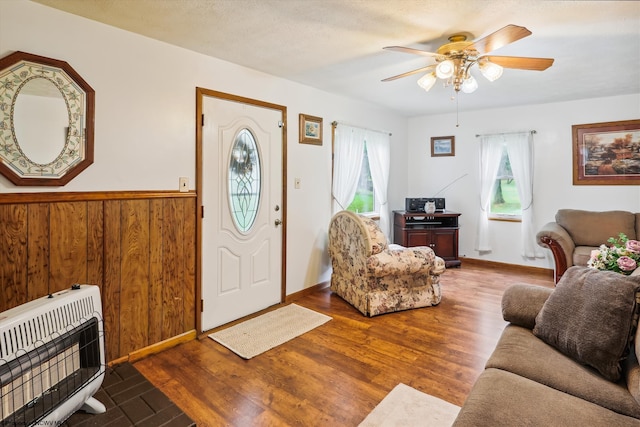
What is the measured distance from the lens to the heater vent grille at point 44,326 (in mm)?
1425

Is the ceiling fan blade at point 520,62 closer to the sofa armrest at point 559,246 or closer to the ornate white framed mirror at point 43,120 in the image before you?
the sofa armrest at point 559,246

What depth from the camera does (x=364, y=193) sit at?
4.96 metres

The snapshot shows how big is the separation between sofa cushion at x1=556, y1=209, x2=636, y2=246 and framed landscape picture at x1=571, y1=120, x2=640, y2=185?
0.50 m

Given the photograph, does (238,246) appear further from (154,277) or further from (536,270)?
(536,270)

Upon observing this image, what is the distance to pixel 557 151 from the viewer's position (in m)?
4.72

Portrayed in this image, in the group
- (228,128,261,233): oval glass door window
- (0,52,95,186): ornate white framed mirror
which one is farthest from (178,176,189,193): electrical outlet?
(0,52,95,186): ornate white framed mirror

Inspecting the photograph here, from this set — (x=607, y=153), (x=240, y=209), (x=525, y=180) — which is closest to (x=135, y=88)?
(x=240, y=209)

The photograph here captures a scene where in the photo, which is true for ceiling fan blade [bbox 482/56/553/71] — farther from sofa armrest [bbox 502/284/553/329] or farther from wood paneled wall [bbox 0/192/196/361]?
wood paneled wall [bbox 0/192/196/361]

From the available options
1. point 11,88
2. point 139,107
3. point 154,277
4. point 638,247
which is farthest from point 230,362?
point 638,247

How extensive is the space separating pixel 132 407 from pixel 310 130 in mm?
3032

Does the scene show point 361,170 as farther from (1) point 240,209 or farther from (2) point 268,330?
(2) point 268,330

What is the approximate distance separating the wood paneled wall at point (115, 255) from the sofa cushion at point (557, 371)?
2312 millimetres

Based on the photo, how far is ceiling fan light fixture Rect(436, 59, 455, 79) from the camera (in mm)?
2395

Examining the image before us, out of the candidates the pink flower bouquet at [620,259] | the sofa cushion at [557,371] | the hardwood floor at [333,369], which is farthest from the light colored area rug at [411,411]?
the pink flower bouquet at [620,259]
